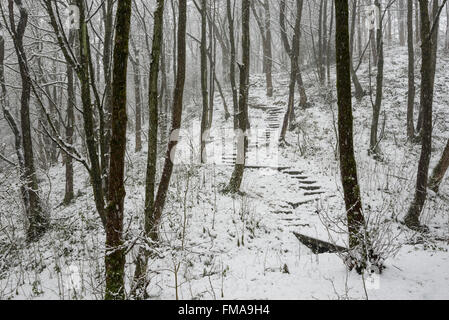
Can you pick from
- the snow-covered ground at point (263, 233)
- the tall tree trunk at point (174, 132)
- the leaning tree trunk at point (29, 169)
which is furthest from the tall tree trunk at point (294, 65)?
the leaning tree trunk at point (29, 169)

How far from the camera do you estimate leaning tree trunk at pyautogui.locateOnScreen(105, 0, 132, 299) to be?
2676 millimetres

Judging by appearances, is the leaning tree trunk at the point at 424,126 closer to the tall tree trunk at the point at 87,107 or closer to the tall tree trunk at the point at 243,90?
the tall tree trunk at the point at 243,90

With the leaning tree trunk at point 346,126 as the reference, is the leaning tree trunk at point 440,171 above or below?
below

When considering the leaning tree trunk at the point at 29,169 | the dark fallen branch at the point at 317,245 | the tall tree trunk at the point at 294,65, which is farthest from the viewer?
the tall tree trunk at the point at 294,65

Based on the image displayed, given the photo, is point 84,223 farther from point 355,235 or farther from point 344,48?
point 344,48

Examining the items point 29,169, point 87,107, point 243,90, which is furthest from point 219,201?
point 29,169

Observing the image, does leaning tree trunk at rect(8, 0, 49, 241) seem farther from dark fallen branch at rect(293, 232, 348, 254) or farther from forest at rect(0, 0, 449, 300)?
dark fallen branch at rect(293, 232, 348, 254)

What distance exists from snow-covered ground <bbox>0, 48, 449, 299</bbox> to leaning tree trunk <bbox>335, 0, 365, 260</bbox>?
0.28 metres

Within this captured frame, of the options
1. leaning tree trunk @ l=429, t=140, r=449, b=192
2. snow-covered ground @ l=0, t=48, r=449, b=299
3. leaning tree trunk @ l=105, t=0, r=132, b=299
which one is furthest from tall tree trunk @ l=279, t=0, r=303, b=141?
leaning tree trunk @ l=105, t=0, r=132, b=299

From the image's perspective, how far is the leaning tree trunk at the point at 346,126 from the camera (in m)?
3.60

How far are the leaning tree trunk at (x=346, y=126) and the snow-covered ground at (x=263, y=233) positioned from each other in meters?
0.28
